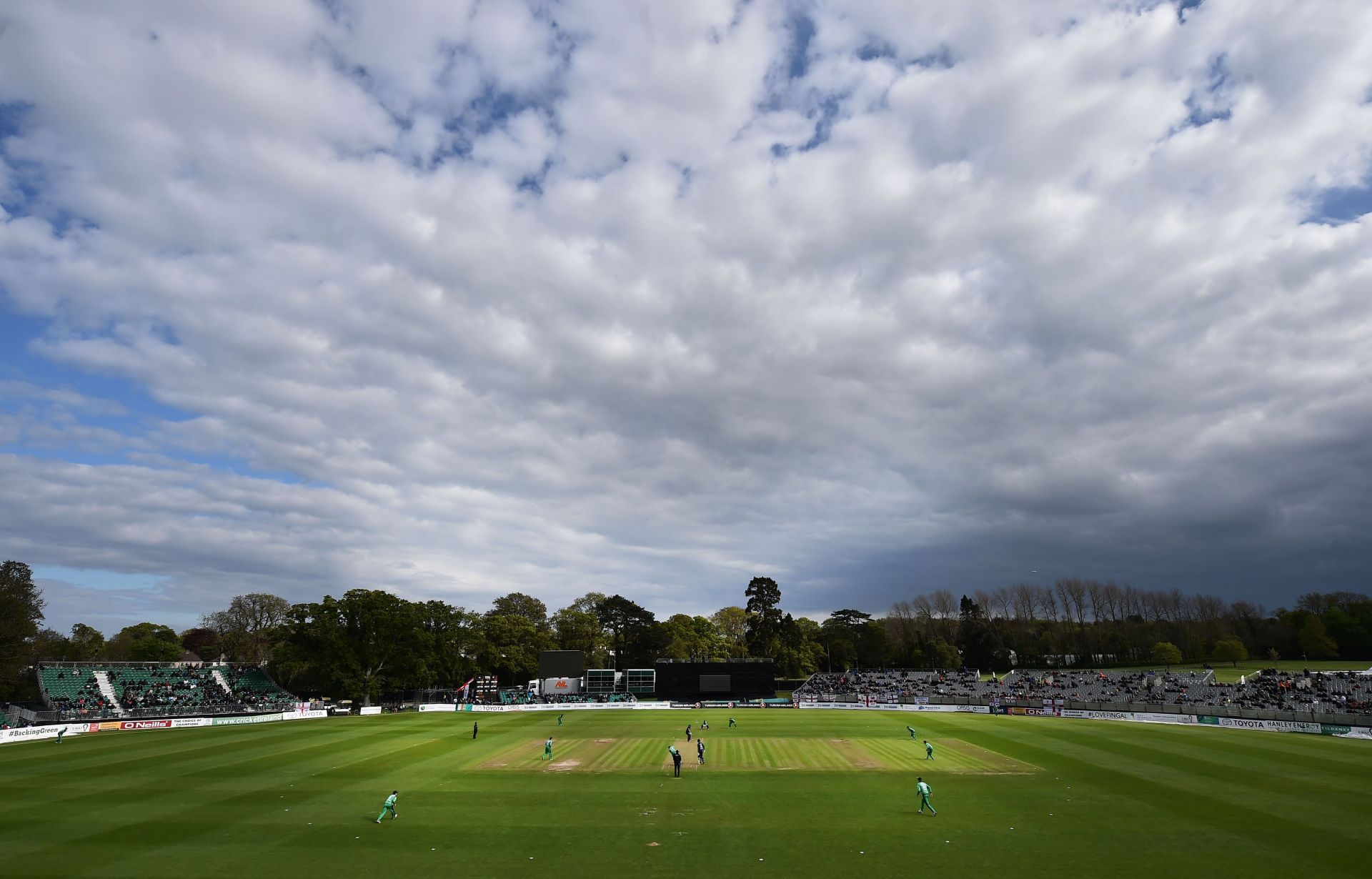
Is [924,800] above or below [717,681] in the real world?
above

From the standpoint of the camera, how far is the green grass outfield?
19312 millimetres

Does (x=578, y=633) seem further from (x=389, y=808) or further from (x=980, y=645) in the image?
(x=389, y=808)

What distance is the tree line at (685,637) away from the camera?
83875mm

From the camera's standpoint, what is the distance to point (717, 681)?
93562 mm

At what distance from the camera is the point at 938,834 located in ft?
71.6

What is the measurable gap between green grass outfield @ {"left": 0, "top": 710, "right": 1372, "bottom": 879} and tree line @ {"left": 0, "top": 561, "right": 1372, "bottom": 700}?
36.8m

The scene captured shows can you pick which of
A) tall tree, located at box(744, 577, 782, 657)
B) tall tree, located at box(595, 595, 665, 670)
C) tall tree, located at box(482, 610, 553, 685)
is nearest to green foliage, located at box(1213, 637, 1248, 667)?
tall tree, located at box(744, 577, 782, 657)

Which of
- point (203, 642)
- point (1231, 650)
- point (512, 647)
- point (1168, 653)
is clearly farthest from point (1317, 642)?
point (203, 642)

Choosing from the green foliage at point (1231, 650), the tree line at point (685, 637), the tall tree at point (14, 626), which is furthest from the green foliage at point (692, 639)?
the tall tree at point (14, 626)

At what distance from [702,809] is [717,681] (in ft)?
231

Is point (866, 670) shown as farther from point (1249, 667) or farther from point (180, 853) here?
point (180, 853)

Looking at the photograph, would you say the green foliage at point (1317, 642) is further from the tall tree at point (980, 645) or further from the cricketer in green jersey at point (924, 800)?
the cricketer in green jersey at point (924, 800)

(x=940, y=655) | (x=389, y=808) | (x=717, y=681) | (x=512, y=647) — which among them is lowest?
(x=717, y=681)

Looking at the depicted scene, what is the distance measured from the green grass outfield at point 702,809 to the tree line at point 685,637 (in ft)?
121
